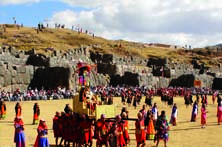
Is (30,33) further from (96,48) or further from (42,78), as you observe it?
(42,78)

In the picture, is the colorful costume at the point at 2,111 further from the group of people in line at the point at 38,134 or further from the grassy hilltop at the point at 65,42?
the grassy hilltop at the point at 65,42

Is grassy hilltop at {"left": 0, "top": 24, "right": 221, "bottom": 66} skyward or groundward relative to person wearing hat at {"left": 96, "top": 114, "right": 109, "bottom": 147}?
skyward

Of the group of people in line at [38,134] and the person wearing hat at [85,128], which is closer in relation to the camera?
the group of people in line at [38,134]

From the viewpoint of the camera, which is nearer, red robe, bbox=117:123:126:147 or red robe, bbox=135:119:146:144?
red robe, bbox=117:123:126:147

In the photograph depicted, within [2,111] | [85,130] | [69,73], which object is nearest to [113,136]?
[85,130]

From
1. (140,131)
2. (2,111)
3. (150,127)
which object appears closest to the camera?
(140,131)

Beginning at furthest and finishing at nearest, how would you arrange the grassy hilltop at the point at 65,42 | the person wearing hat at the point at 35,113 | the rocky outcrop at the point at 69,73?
1. the grassy hilltop at the point at 65,42
2. the rocky outcrop at the point at 69,73
3. the person wearing hat at the point at 35,113

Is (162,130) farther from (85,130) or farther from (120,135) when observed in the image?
(85,130)

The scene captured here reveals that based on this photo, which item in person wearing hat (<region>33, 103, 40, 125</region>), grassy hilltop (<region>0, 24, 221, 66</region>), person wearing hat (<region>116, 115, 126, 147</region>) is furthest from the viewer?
grassy hilltop (<region>0, 24, 221, 66</region>)

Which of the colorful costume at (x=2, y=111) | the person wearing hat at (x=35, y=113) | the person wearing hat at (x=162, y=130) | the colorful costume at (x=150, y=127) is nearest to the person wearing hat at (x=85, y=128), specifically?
the person wearing hat at (x=162, y=130)

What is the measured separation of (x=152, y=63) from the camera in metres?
81.6


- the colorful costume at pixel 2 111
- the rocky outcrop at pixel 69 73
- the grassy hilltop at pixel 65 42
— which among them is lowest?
the colorful costume at pixel 2 111

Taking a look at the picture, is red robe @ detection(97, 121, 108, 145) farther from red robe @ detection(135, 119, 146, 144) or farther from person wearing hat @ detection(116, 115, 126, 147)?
red robe @ detection(135, 119, 146, 144)

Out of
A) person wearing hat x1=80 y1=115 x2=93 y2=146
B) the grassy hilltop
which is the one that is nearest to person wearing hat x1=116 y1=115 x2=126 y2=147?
person wearing hat x1=80 y1=115 x2=93 y2=146
